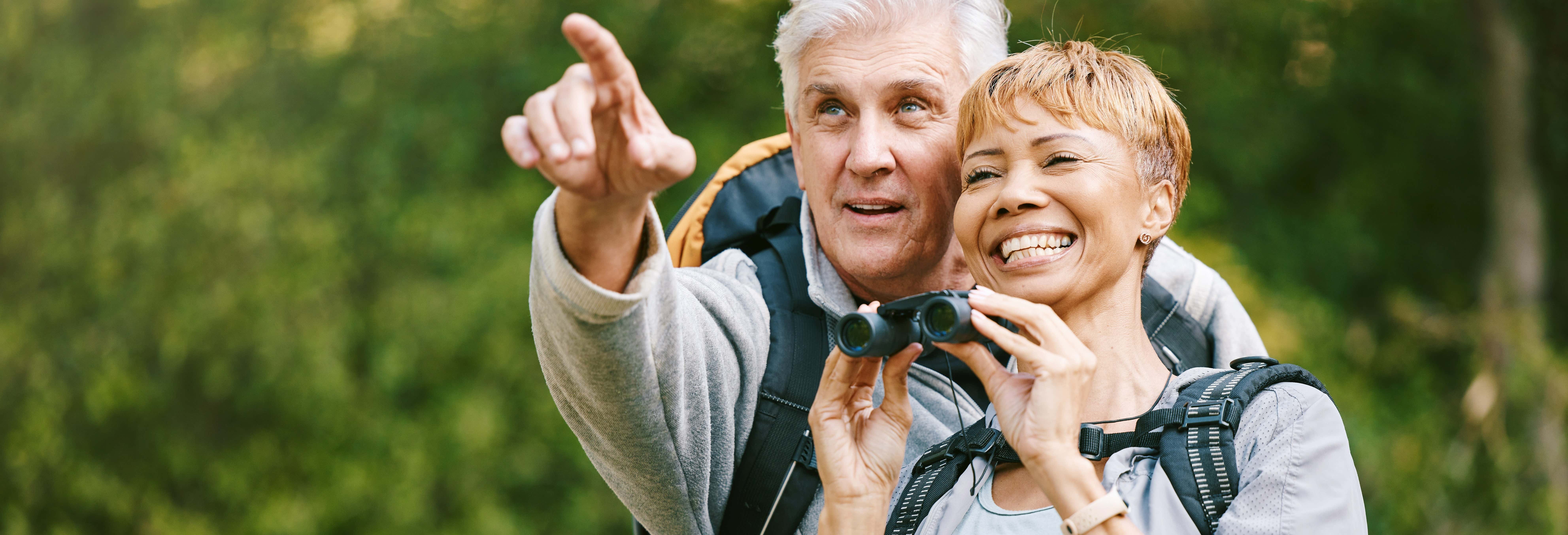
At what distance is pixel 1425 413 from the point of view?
5641mm

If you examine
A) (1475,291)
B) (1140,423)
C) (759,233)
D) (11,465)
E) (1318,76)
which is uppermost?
(1140,423)

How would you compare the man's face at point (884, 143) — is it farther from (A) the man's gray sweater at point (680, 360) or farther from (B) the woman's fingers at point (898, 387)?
(B) the woman's fingers at point (898, 387)

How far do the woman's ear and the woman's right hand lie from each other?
41 cm

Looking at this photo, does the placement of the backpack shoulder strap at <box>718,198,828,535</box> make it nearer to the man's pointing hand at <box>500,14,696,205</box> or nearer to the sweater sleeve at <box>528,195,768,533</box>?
the sweater sleeve at <box>528,195,768,533</box>

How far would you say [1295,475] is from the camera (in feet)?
4.71

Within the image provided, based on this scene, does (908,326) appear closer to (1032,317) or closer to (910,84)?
(1032,317)

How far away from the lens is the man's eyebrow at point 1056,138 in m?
1.67

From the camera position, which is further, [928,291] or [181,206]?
[181,206]

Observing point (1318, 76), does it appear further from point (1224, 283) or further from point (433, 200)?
point (433, 200)

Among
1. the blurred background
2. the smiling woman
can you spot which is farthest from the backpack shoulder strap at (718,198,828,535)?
the blurred background

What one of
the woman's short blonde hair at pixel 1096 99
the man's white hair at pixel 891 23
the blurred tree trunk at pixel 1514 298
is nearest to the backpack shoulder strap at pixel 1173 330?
the woman's short blonde hair at pixel 1096 99

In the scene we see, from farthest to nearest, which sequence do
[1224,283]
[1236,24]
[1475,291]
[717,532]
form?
1. [1475,291]
2. [1236,24]
3. [1224,283]
4. [717,532]

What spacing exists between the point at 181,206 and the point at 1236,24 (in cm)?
530

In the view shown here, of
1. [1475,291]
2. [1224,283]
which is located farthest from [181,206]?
[1475,291]
